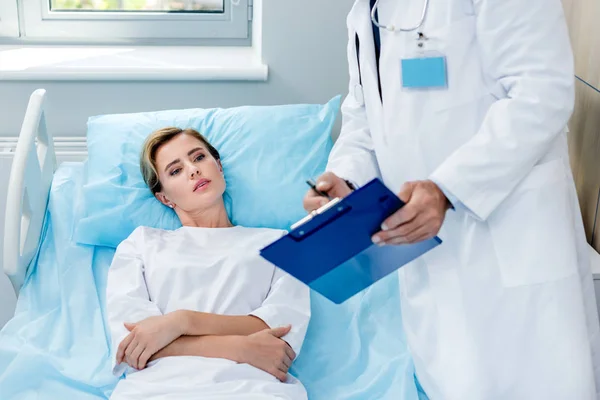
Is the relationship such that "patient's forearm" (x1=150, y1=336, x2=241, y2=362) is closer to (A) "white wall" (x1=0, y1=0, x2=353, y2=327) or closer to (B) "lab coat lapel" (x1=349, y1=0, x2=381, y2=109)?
(B) "lab coat lapel" (x1=349, y1=0, x2=381, y2=109)

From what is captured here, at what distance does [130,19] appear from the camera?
308 centimetres

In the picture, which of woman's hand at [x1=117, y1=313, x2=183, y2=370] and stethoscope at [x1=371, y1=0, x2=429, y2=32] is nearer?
stethoscope at [x1=371, y1=0, x2=429, y2=32]

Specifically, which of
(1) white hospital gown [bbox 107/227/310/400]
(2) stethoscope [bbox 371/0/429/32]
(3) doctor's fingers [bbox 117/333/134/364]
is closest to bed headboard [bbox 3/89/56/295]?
(1) white hospital gown [bbox 107/227/310/400]

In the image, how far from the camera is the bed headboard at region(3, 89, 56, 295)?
2.06 metres

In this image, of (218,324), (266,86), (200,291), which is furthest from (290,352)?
(266,86)

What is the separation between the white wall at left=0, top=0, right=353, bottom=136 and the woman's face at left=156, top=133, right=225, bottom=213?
1.88 ft

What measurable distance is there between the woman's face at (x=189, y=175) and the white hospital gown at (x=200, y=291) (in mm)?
82

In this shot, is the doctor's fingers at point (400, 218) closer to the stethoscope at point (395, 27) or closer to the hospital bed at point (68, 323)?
the stethoscope at point (395, 27)

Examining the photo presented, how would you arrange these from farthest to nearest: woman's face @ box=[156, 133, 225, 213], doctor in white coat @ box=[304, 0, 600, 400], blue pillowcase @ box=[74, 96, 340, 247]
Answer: blue pillowcase @ box=[74, 96, 340, 247] < woman's face @ box=[156, 133, 225, 213] < doctor in white coat @ box=[304, 0, 600, 400]

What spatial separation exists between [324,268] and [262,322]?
553 mm

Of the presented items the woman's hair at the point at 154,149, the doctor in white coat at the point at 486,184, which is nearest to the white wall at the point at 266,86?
the woman's hair at the point at 154,149

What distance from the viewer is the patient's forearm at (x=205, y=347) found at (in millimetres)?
1828

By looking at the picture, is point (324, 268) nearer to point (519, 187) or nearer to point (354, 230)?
point (354, 230)

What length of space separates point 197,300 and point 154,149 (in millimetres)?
510
